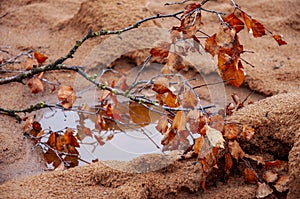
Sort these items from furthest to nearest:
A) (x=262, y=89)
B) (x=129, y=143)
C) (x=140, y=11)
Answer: (x=140, y=11) < (x=262, y=89) < (x=129, y=143)

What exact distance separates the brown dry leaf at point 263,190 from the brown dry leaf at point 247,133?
0.19 meters

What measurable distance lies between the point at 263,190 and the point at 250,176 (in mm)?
90

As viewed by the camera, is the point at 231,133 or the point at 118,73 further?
the point at 118,73

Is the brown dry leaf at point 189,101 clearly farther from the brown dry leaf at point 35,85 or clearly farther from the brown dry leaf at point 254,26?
the brown dry leaf at point 35,85

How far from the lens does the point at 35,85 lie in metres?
3.08

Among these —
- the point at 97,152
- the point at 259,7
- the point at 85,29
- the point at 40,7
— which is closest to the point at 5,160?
the point at 97,152

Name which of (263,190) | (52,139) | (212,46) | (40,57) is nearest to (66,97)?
(52,139)

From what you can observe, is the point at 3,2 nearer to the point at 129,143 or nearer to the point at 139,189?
the point at 129,143

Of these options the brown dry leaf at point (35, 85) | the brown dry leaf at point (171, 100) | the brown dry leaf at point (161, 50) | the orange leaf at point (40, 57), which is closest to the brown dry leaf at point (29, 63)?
the orange leaf at point (40, 57)

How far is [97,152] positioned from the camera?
102 inches

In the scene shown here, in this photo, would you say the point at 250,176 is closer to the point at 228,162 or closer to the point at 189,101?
the point at 228,162

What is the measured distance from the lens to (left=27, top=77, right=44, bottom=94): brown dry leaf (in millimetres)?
3065

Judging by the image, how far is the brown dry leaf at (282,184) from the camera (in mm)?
1888

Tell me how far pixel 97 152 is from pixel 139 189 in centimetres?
70
